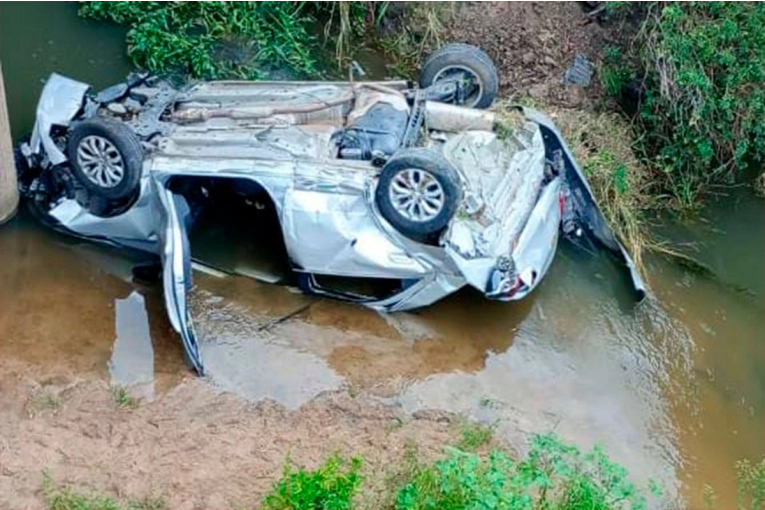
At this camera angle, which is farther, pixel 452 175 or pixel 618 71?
pixel 618 71

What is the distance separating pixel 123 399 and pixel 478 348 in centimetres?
274

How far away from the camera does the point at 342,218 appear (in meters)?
8.36

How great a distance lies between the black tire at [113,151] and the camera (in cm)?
848

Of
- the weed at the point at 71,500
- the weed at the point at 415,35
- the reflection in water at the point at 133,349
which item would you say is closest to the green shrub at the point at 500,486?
the weed at the point at 71,500

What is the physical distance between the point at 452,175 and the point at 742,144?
3.97 meters

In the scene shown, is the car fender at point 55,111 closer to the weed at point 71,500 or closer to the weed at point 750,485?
the weed at point 71,500

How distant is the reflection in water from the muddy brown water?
0.01 m

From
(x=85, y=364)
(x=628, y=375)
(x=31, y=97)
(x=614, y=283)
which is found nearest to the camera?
(x=85, y=364)

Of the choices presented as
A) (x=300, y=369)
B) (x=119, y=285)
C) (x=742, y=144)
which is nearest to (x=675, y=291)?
(x=742, y=144)

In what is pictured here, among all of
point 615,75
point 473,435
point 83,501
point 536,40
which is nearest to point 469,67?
point 536,40

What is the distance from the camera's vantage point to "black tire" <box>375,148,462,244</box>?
26.9 feet

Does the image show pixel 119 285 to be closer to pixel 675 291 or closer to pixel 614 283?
pixel 614 283

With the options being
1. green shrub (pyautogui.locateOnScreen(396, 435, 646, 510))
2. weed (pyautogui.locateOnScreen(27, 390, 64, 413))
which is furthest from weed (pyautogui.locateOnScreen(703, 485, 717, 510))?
weed (pyautogui.locateOnScreen(27, 390, 64, 413))

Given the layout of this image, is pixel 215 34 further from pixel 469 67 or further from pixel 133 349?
pixel 133 349
